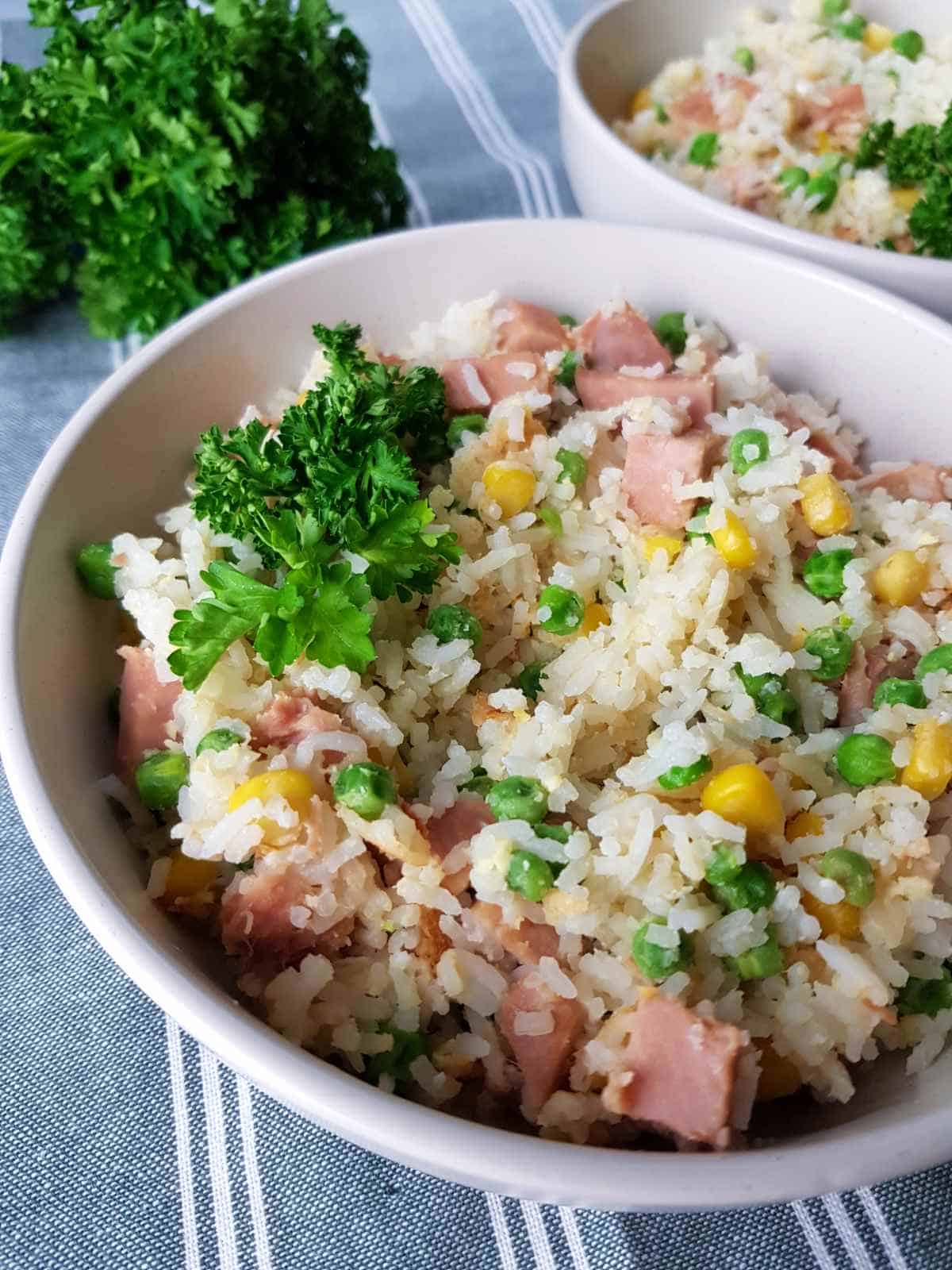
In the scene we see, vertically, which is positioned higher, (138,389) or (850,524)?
(138,389)

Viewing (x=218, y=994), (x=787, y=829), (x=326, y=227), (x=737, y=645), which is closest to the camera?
(x=218, y=994)

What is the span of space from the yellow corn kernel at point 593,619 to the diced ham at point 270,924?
2.29 feet

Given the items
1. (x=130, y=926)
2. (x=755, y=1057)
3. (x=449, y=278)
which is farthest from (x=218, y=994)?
(x=449, y=278)

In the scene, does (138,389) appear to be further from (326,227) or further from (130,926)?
(130,926)

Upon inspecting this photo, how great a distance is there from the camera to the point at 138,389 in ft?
7.64

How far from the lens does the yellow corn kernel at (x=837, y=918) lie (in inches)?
68.6

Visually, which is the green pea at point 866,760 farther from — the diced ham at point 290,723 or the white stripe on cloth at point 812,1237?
the diced ham at point 290,723

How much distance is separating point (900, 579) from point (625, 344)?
0.84m

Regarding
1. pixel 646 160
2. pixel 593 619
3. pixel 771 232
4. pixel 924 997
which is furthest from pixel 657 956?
pixel 646 160

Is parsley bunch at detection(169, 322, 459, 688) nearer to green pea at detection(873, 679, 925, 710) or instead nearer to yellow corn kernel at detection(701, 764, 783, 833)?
yellow corn kernel at detection(701, 764, 783, 833)

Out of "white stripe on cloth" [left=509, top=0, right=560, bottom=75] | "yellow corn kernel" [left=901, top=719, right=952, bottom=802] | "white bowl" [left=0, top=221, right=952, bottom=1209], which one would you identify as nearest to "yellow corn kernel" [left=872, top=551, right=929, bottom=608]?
"yellow corn kernel" [left=901, top=719, right=952, bottom=802]

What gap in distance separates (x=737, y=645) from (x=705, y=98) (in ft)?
7.59

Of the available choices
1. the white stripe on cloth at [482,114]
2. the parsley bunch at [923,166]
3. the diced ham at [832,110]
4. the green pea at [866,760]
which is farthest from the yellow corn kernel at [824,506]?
the white stripe on cloth at [482,114]

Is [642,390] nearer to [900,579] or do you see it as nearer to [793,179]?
[900,579]
